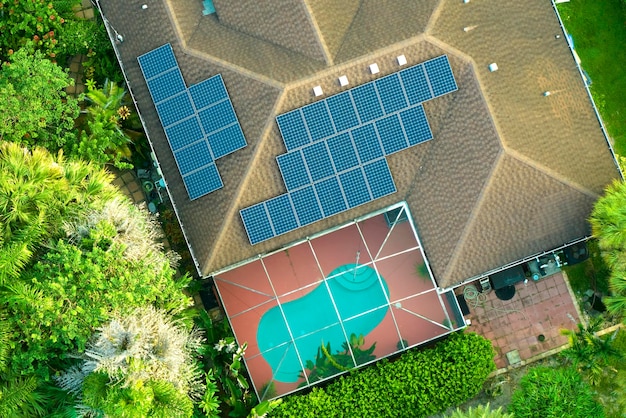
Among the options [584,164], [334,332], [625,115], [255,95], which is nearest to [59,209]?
[255,95]

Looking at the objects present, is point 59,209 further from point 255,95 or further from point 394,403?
point 394,403

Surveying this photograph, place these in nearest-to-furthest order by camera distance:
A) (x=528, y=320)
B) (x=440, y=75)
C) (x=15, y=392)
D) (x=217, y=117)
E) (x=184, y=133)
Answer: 1. (x=15, y=392)
2. (x=440, y=75)
3. (x=217, y=117)
4. (x=184, y=133)
5. (x=528, y=320)

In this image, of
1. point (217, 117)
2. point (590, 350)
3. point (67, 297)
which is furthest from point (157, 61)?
point (590, 350)

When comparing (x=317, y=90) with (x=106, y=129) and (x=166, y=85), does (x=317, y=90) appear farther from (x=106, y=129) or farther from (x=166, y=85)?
(x=106, y=129)

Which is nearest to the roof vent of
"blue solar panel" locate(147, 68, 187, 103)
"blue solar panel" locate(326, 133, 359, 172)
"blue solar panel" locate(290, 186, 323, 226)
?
"blue solar panel" locate(326, 133, 359, 172)

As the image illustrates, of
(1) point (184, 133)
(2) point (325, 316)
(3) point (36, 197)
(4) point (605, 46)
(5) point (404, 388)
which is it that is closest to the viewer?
(3) point (36, 197)

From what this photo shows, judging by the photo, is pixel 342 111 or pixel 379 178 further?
pixel 379 178

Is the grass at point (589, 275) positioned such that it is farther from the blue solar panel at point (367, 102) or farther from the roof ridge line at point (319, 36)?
the roof ridge line at point (319, 36)
